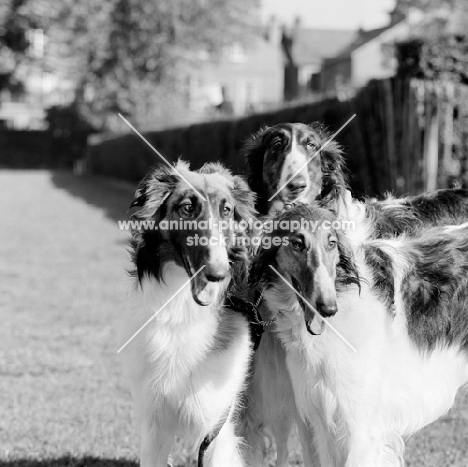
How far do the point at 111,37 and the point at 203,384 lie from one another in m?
39.3

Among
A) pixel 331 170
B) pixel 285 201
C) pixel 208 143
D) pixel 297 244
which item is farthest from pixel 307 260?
pixel 208 143

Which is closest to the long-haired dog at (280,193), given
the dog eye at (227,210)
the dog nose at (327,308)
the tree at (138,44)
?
the dog eye at (227,210)

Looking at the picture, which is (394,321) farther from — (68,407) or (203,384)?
(68,407)

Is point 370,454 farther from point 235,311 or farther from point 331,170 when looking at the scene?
point 331,170

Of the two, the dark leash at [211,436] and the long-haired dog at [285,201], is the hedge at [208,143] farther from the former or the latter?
the dark leash at [211,436]

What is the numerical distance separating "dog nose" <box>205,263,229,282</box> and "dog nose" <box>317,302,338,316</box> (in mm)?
452

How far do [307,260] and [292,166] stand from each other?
3.05 ft

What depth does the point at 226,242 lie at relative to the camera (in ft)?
10.9

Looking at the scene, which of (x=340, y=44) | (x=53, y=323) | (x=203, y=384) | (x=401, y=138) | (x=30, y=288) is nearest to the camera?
(x=203, y=384)

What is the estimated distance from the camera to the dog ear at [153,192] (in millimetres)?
3477

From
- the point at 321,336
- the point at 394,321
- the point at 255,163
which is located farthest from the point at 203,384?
the point at 255,163

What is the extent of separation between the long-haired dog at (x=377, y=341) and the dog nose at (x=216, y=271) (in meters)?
0.38

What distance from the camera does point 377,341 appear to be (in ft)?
11.8

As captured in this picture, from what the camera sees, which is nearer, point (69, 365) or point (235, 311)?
point (235, 311)
